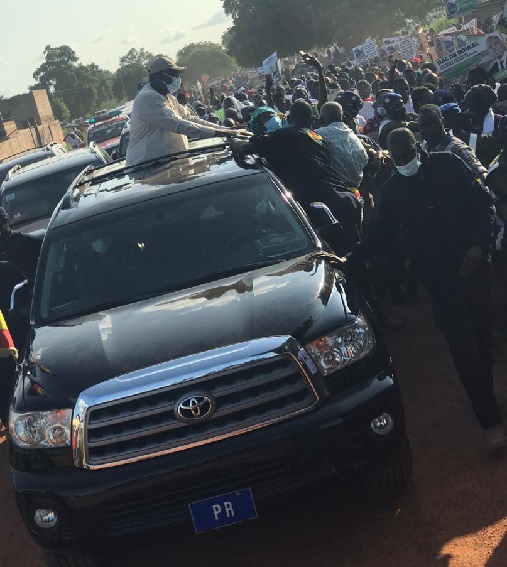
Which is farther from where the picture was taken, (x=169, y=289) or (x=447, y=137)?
(x=447, y=137)

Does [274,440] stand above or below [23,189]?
below

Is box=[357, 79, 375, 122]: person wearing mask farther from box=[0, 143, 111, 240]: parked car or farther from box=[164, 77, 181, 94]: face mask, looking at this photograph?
box=[164, 77, 181, 94]: face mask

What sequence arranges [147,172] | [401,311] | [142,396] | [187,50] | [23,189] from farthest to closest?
[187,50], [23,189], [401,311], [147,172], [142,396]

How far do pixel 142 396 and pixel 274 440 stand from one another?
621mm

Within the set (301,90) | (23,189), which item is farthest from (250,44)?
(23,189)

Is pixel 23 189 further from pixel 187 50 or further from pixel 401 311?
pixel 187 50

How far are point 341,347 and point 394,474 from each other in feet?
2.56

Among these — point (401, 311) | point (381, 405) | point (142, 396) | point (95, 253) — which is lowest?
point (401, 311)

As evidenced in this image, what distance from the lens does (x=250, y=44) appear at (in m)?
68.7

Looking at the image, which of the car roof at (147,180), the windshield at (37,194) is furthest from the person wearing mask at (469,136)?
the windshield at (37,194)

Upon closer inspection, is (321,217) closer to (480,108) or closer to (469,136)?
(469,136)

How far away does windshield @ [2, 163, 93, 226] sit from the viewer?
12086mm

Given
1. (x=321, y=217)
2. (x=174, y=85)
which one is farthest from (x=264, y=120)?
(x=321, y=217)

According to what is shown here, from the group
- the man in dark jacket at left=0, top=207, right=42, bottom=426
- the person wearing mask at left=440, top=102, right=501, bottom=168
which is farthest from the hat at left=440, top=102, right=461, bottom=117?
the man in dark jacket at left=0, top=207, right=42, bottom=426
